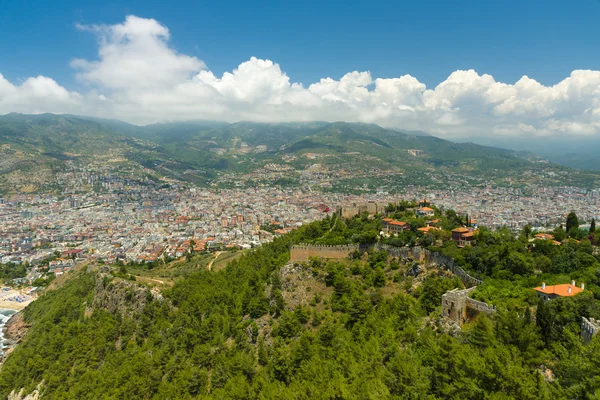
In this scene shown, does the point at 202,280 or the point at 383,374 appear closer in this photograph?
the point at 383,374

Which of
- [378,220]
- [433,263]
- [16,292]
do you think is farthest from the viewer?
[16,292]

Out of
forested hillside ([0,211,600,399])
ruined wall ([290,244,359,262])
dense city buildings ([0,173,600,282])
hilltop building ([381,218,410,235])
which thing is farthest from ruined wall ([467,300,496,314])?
dense city buildings ([0,173,600,282])

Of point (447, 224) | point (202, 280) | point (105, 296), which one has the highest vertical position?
point (447, 224)

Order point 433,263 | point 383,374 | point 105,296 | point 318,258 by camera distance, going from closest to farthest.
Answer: point 383,374, point 433,263, point 318,258, point 105,296

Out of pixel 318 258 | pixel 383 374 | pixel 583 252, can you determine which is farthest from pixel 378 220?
pixel 383 374

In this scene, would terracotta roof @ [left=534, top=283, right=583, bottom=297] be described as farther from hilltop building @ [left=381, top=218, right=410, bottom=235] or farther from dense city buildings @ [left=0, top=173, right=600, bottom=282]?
dense city buildings @ [left=0, top=173, right=600, bottom=282]

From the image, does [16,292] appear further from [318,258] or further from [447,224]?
[447,224]
